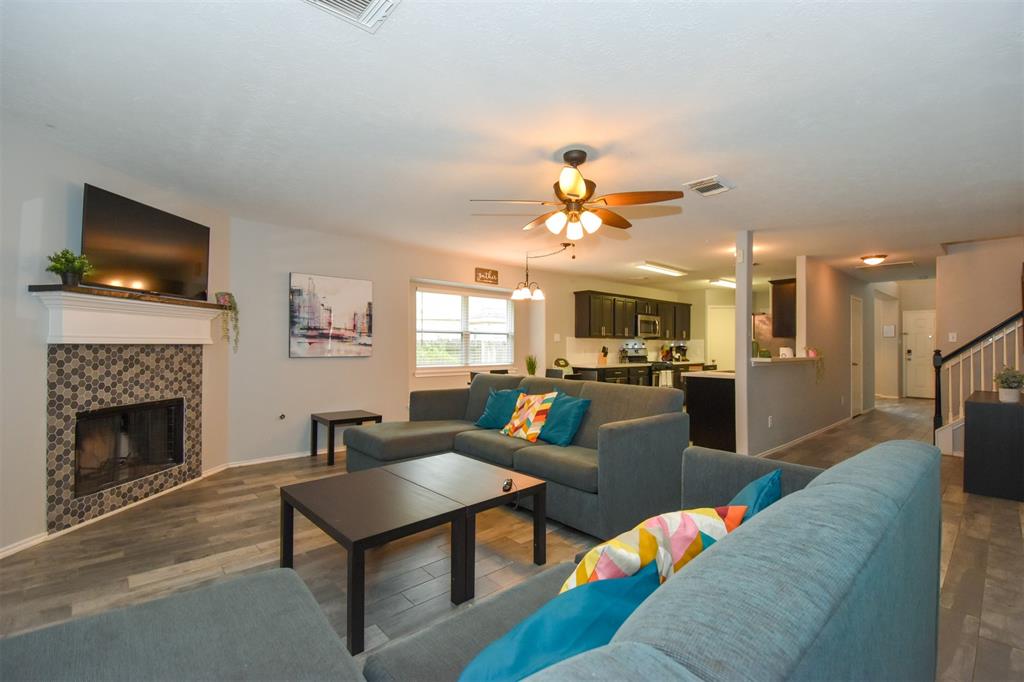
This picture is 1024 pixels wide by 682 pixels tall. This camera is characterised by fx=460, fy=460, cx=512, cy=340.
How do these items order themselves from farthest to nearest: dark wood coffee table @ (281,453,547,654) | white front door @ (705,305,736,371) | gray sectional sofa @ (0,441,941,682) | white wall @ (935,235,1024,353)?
white front door @ (705,305,736,371) < white wall @ (935,235,1024,353) < dark wood coffee table @ (281,453,547,654) < gray sectional sofa @ (0,441,941,682)

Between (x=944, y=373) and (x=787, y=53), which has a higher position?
(x=787, y=53)

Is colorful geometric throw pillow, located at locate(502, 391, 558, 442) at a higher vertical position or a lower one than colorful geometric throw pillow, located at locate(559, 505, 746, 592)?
lower

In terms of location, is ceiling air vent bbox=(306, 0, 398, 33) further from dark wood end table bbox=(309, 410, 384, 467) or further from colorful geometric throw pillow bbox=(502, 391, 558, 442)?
dark wood end table bbox=(309, 410, 384, 467)

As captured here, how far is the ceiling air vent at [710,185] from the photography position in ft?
11.0

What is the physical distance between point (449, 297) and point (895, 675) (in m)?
6.01

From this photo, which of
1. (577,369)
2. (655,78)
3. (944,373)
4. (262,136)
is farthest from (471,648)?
(944,373)

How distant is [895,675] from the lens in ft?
2.72

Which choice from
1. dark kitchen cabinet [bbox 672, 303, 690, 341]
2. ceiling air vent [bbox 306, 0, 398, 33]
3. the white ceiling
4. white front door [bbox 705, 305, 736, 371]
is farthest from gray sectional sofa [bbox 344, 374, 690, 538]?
white front door [bbox 705, 305, 736, 371]

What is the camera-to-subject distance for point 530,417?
3.62 metres

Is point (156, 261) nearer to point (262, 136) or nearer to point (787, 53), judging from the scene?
point (262, 136)

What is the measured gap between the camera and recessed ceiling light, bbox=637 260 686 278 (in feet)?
21.7

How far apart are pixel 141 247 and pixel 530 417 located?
317cm

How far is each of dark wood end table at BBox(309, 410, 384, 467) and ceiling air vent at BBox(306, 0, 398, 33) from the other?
3.65m

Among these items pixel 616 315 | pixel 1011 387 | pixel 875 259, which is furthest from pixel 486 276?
pixel 1011 387
